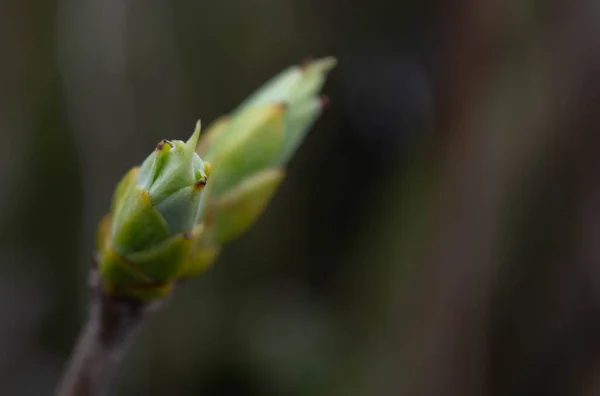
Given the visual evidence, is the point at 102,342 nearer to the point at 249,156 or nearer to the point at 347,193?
the point at 249,156

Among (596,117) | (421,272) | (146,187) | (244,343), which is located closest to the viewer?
(146,187)

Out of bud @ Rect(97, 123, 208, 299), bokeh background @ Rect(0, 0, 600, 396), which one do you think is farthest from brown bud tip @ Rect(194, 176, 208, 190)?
bokeh background @ Rect(0, 0, 600, 396)

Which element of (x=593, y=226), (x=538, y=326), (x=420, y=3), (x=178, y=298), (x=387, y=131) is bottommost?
(x=538, y=326)

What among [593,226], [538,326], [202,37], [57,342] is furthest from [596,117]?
[57,342]

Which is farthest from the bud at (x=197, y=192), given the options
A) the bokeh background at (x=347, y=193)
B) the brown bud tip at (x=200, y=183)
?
the bokeh background at (x=347, y=193)

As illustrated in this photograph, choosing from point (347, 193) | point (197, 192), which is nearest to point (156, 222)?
point (197, 192)

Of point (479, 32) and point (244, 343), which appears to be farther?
point (244, 343)

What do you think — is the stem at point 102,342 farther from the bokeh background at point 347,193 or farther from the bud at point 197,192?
the bokeh background at point 347,193

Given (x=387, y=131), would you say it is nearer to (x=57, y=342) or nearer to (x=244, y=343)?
(x=244, y=343)
